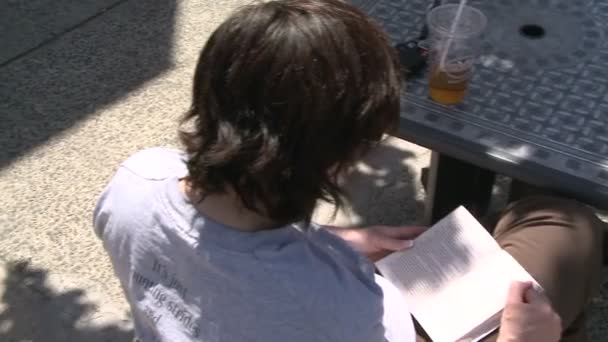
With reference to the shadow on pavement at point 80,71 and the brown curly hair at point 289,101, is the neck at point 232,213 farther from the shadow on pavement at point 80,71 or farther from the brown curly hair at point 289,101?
the shadow on pavement at point 80,71

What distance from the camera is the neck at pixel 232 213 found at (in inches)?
50.8

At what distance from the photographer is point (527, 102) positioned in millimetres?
1955

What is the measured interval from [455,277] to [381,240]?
196 millimetres

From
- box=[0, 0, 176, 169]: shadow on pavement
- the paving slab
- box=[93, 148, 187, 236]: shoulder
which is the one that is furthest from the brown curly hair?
the paving slab

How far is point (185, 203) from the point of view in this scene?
52.8 inches

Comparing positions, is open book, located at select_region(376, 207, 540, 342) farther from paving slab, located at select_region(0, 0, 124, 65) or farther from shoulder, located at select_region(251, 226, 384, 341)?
paving slab, located at select_region(0, 0, 124, 65)

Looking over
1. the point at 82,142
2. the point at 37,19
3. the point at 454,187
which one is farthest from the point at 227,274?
the point at 37,19

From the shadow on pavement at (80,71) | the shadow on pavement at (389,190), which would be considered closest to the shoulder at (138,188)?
the shadow on pavement at (389,190)

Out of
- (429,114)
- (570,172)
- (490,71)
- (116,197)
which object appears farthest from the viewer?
(490,71)

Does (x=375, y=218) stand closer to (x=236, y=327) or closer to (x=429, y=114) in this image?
(x=429, y=114)

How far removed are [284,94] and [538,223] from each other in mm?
893

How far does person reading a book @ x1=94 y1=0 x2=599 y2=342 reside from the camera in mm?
1193

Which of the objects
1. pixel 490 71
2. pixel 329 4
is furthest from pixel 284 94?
pixel 490 71

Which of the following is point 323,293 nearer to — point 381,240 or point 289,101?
point 289,101
